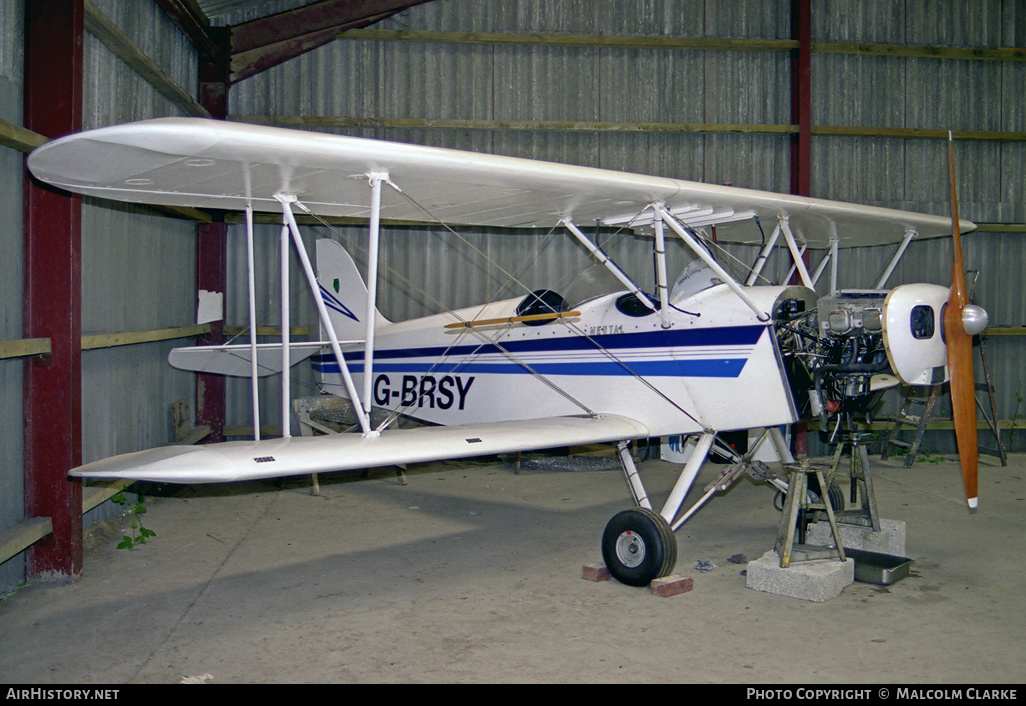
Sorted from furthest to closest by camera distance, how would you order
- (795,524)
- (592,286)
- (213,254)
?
(213,254), (592,286), (795,524)

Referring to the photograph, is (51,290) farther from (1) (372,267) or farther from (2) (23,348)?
(1) (372,267)

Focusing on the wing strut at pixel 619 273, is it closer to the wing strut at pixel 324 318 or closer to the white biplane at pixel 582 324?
the white biplane at pixel 582 324

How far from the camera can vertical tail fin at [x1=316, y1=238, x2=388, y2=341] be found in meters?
8.71

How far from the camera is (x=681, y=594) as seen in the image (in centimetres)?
498

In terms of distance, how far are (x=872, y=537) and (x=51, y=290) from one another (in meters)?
5.74

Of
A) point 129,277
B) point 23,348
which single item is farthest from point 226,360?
point 23,348

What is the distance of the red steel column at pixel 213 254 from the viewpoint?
9.48m

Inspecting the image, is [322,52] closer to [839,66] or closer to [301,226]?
[301,226]

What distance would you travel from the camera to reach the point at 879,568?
512 cm

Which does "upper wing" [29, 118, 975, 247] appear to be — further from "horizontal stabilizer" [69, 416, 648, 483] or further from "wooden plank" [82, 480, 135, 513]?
"wooden plank" [82, 480, 135, 513]

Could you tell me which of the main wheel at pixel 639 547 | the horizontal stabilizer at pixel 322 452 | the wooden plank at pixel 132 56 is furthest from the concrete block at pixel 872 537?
the wooden plank at pixel 132 56

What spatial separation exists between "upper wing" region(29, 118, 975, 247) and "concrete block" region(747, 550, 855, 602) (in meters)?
2.50

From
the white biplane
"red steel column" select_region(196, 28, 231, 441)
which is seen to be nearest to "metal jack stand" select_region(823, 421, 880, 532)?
the white biplane

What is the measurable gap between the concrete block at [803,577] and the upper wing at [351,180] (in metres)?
2.50
